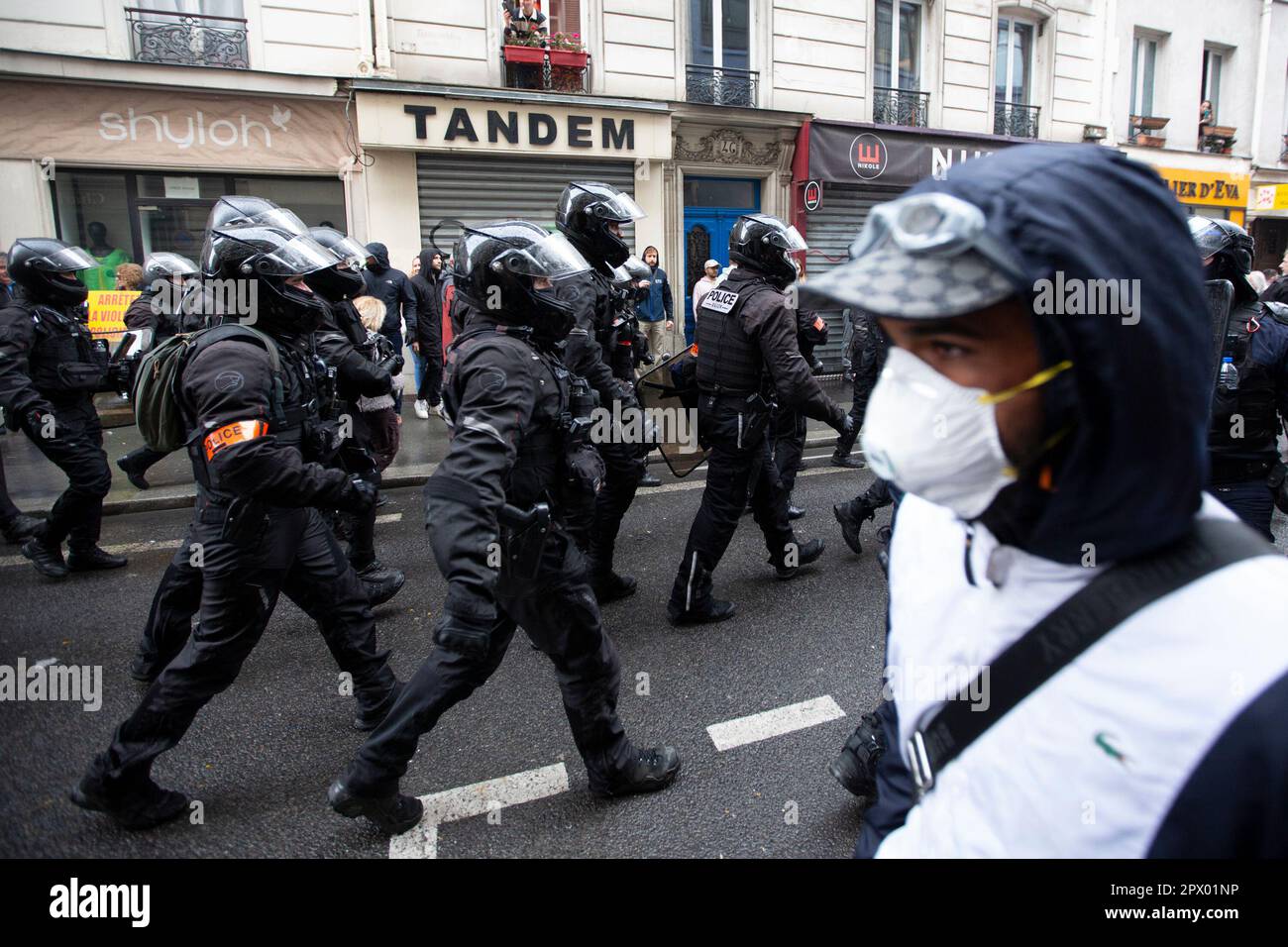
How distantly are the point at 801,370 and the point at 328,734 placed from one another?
9.29ft

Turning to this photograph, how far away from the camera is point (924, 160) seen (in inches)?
564

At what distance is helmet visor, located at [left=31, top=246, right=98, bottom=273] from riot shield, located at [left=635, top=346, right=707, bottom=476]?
12.2 ft

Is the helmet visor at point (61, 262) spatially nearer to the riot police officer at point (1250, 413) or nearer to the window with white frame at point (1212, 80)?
the riot police officer at point (1250, 413)

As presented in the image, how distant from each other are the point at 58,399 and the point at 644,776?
16.1ft

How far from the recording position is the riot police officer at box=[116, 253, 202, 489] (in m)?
4.08

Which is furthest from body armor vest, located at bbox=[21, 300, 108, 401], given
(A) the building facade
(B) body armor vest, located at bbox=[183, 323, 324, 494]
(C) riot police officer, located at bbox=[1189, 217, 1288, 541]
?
(C) riot police officer, located at bbox=[1189, 217, 1288, 541]

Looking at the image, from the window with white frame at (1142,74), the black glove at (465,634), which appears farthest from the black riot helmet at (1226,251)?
the window with white frame at (1142,74)

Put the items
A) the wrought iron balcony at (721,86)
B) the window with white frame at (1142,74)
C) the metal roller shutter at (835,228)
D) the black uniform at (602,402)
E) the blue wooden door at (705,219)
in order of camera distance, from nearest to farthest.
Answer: the black uniform at (602,402) → the wrought iron balcony at (721,86) → the blue wooden door at (705,219) → the metal roller shutter at (835,228) → the window with white frame at (1142,74)

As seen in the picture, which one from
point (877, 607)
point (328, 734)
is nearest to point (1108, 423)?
point (328, 734)

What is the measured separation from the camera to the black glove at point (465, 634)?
2146mm

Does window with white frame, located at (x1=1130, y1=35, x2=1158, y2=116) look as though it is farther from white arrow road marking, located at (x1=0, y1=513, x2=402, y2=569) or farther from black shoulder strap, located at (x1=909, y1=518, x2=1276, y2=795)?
black shoulder strap, located at (x1=909, y1=518, x2=1276, y2=795)

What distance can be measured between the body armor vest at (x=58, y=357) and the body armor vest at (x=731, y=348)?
163 inches

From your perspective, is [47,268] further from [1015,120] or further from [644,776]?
[1015,120]
